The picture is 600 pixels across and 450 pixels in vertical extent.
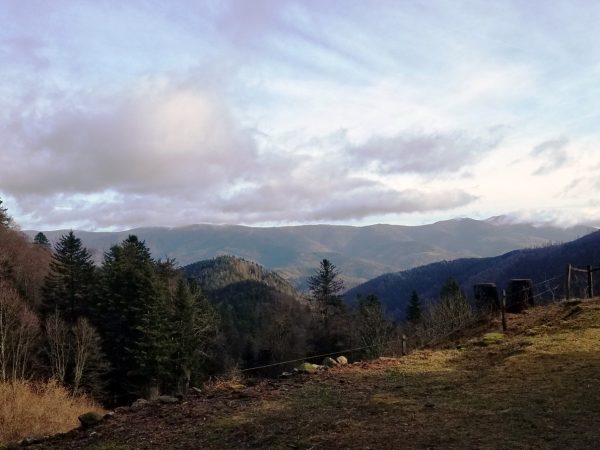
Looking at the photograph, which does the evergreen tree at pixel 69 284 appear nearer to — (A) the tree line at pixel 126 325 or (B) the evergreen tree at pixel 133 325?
(A) the tree line at pixel 126 325

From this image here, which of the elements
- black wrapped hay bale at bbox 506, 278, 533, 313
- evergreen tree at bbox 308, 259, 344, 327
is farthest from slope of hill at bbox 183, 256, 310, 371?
black wrapped hay bale at bbox 506, 278, 533, 313

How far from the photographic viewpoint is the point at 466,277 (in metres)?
197

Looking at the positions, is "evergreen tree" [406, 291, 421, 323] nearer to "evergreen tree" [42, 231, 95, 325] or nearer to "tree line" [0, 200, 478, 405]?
"tree line" [0, 200, 478, 405]

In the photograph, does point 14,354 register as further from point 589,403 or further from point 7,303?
point 589,403

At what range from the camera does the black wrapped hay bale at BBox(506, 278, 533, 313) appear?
1955cm

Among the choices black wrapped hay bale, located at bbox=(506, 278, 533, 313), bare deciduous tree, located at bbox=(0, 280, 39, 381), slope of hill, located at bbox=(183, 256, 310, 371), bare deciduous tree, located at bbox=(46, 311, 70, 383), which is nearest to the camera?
black wrapped hay bale, located at bbox=(506, 278, 533, 313)

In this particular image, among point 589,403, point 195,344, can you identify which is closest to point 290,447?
point 589,403

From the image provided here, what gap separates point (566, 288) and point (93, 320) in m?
42.1

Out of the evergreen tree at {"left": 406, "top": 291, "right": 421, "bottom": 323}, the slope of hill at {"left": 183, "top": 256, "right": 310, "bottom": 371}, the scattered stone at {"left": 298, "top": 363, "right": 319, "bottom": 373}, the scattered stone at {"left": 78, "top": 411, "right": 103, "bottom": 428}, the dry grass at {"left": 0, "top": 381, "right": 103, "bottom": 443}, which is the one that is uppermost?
the scattered stone at {"left": 298, "top": 363, "right": 319, "bottom": 373}

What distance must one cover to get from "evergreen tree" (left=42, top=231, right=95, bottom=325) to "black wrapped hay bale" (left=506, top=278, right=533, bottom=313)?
41.3m

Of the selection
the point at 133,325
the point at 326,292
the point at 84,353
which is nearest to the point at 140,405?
the point at 84,353

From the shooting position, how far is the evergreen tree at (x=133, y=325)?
142 ft

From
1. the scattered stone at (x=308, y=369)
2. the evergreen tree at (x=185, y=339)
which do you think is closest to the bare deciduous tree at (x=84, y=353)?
the evergreen tree at (x=185, y=339)

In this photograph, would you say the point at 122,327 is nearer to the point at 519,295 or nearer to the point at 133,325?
the point at 133,325
